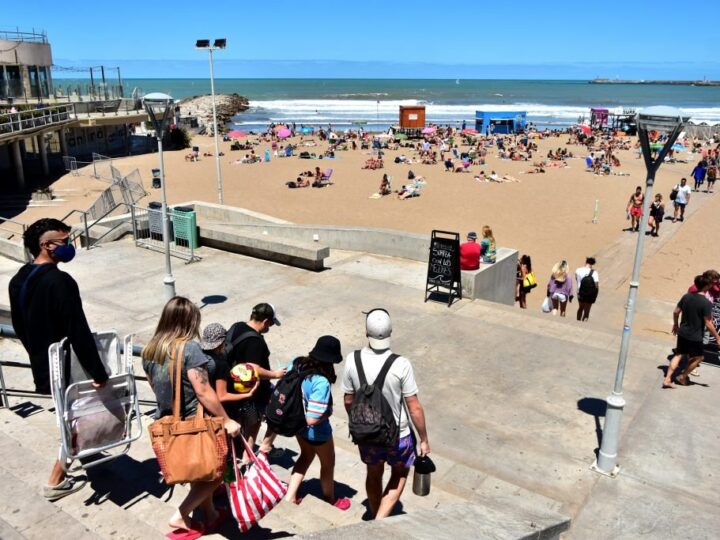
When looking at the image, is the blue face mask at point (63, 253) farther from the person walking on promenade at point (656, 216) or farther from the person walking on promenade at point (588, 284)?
the person walking on promenade at point (656, 216)

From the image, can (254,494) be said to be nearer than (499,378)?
Yes

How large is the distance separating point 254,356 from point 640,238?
339cm

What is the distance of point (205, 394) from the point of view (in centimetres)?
342

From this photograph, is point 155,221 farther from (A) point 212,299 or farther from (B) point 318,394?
(B) point 318,394

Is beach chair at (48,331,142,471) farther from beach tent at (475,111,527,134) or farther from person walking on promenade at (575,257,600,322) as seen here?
beach tent at (475,111,527,134)

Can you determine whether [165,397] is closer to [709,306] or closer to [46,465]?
[46,465]

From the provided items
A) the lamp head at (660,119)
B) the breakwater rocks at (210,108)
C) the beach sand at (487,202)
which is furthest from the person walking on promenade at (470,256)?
the breakwater rocks at (210,108)

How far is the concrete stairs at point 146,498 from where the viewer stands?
132 inches

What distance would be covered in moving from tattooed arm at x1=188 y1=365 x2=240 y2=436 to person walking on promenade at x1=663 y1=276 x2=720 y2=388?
18.3ft

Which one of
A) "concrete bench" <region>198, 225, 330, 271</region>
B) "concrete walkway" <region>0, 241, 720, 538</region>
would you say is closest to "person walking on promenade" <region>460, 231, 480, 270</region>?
"concrete walkway" <region>0, 241, 720, 538</region>

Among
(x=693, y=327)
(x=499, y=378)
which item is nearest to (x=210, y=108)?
(x=499, y=378)

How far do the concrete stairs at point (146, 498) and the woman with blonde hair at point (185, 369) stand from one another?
1.20ft

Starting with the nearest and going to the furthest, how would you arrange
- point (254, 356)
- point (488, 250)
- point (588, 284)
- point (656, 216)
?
point (254, 356), point (588, 284), point (488, 250), point (656, 216)

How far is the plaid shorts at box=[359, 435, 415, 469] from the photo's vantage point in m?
3.93
